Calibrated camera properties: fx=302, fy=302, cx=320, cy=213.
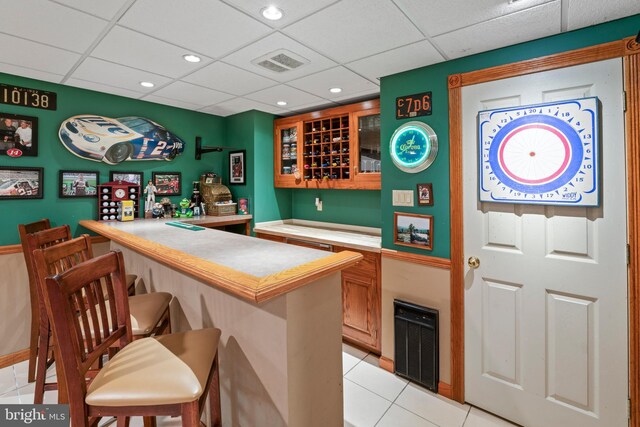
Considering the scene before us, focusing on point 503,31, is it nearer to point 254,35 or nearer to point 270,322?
point 254,35

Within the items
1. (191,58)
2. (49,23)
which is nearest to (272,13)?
(191,58)

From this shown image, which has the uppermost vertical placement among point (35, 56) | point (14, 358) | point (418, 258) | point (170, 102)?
point (170, 102)

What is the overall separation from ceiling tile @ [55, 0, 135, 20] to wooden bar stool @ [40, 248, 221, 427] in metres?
1.32

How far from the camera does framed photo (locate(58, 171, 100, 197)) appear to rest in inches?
114

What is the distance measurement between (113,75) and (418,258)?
9.85 feet

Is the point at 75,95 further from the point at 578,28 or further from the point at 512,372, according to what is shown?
the point at 512,372

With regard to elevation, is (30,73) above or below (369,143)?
above

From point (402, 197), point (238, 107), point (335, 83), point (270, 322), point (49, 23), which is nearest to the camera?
point (270, 322)

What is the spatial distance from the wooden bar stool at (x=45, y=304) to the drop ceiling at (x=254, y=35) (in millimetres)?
1271

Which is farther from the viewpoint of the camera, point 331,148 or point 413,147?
point 331,148

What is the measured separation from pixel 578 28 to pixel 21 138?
427cm

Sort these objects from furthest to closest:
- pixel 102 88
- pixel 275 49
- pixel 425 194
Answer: pixel 102 88 < pixel 425 194 < pixel 275 49

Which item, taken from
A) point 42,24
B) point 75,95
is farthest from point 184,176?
point 42,24

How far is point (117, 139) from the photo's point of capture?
10.5 ft
